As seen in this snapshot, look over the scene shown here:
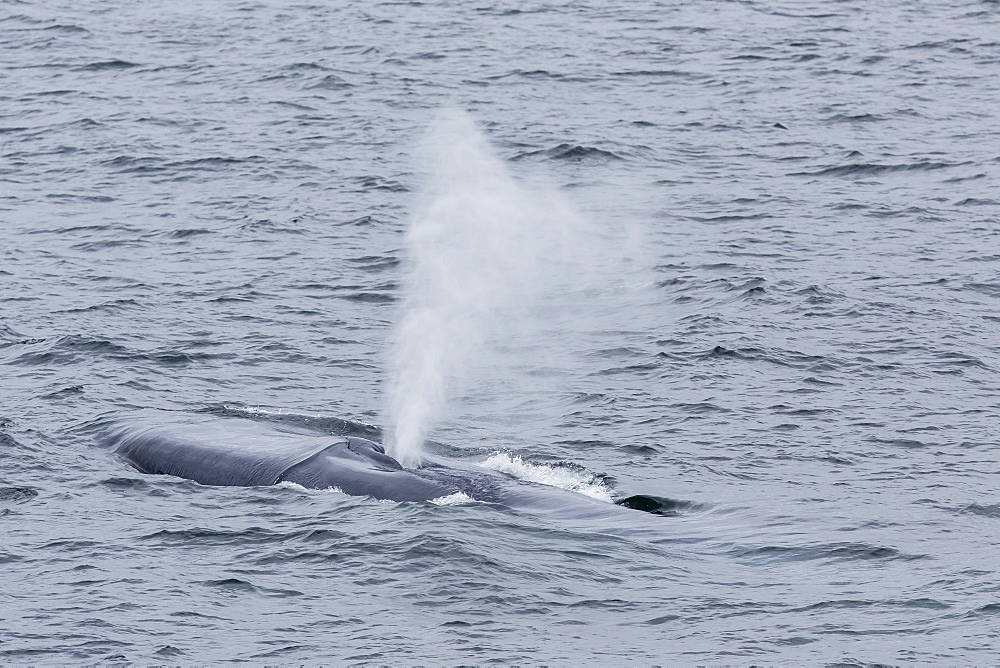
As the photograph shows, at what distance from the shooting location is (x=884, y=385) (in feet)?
94.1

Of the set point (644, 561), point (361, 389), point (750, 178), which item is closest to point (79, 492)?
point (361, 389)

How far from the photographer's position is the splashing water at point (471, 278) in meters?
30.5

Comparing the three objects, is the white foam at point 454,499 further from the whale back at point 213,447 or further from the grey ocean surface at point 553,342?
the whale back at point 213,447

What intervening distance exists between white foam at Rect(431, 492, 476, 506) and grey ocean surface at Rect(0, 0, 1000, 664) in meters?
0.28

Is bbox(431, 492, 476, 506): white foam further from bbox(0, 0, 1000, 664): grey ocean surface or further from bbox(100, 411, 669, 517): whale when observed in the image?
bbox(0, 0, 1000, 664): grey ocean surface

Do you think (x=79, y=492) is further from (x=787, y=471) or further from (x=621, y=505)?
(x=787, y=471)

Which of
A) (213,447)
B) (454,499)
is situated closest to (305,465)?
(213,447)

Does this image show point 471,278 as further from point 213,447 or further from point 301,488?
point 301,488

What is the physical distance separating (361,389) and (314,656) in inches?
463

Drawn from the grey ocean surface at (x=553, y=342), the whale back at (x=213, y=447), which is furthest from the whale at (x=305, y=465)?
the grey ocean surface at (x=553, y=342)

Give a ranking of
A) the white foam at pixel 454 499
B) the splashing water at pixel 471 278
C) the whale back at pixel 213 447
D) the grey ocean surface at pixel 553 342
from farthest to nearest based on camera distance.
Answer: the splashing water at pixel 471 278 → the whale back at pixel 213 447 → the white foam at pixel 454 499 → the grey ocean surface at pixel 553 342

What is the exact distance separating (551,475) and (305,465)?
152 inches

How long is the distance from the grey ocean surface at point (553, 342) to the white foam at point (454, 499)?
283mm

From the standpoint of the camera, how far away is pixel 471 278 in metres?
36.0
